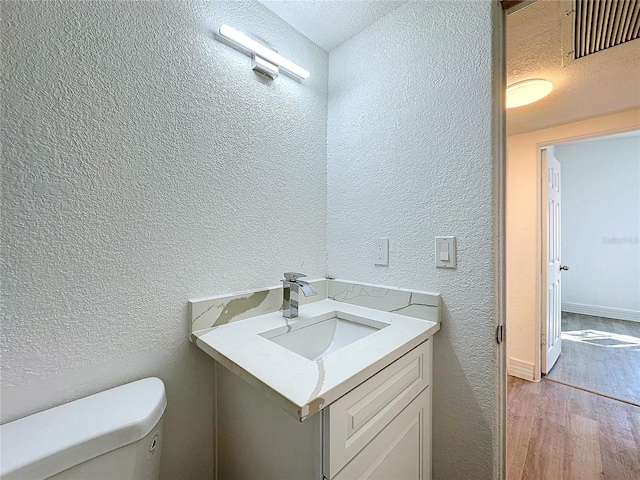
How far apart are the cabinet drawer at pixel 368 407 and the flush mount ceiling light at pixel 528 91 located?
1.67m

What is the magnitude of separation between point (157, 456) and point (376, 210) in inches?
44.7

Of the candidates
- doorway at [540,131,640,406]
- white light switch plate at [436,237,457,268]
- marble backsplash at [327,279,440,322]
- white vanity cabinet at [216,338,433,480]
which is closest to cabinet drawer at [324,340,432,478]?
white vanity cabinet at [216,338,433,480]

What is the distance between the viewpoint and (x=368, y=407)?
0.72m

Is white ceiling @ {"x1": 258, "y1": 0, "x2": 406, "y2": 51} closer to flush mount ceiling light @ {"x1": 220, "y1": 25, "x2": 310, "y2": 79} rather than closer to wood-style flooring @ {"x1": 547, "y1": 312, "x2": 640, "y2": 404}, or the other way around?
flush mount ceiling light @ {"x1": 220, "y1": 25, "x2": 310, "y2": 79}

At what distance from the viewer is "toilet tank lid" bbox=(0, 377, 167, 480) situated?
1.85ft

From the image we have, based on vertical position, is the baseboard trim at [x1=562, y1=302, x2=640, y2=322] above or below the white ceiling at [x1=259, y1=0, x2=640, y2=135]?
below

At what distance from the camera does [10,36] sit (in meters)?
0.68

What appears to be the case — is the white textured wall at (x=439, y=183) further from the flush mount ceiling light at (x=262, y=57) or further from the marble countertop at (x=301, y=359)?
the flush mount ceiling light at (x=262, y=57)

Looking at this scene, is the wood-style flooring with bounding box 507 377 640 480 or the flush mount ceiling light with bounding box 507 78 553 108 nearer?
the wood-style flooring with bounding box 507 377 640 480

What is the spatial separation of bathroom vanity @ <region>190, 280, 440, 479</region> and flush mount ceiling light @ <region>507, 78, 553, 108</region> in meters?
1.48

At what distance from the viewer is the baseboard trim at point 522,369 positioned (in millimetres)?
2209

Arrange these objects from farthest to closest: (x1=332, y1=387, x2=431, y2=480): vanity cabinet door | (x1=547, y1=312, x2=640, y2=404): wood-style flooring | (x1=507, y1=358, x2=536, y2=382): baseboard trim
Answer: (x1=507, y1=358, x2=536, y2=382): baseboard trim
(x1=547, y1=312, x2=640, y2=404): wood-style flooring
(x1=332, y1=387, x2=431, y2=480): vanity cabinet door

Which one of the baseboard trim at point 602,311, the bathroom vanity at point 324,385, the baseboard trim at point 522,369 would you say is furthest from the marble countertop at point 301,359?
the baseboard trim at point 602,311

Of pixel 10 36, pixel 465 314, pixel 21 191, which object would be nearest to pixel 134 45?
pixel 10 36
